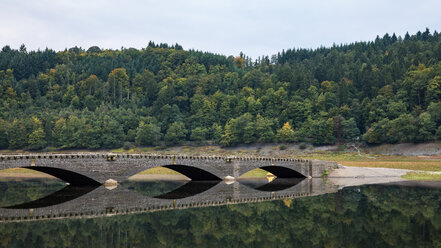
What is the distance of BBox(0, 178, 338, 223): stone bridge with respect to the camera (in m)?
36.6

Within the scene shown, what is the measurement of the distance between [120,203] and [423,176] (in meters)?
53.4

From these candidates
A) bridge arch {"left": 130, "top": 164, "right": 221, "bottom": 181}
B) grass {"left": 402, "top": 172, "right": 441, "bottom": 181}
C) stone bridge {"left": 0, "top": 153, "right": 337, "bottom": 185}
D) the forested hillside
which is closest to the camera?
stone bridge {"left": 0, "top": 153, "right": 337, "bottom": 185}

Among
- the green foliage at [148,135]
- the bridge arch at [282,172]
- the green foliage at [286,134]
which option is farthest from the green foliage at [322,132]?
the green foliage at [148,135]

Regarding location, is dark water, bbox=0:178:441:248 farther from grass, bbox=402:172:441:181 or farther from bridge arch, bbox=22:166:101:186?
grass, bbox=402:172:441:181

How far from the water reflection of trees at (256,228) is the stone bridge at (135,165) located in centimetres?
2096

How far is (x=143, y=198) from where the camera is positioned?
48625 mm

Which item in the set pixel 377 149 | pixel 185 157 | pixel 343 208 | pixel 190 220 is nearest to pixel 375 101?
pixel 377 149

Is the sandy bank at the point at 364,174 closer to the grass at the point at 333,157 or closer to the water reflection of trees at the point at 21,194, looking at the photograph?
the grass at the point at 333,157

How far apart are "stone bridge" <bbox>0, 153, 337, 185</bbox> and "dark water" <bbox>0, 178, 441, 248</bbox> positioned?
361 inches

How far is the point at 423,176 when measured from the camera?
246ft

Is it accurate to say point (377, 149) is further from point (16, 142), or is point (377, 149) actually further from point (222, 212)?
point (16, 142)

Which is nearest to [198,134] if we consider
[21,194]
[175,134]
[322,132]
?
[175,134]

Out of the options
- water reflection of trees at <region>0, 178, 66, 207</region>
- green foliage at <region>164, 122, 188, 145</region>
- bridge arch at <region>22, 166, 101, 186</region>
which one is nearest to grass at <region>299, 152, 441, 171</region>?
bridge arch at <region>22, 166, 101, 186</region>

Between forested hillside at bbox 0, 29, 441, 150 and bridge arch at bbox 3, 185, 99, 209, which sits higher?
forested hillside at bbox 0, 29, 441, 150
